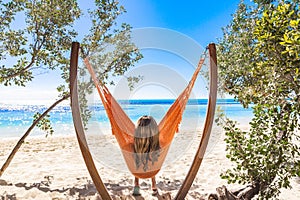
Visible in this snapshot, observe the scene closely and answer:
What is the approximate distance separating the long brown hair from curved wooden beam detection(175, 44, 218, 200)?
0.46 m

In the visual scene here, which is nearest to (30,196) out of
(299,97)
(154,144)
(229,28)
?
(154,144)

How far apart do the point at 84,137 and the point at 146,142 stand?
730 millimetres

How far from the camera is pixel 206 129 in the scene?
146 cm

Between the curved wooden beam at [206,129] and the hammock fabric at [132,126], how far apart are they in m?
0.25

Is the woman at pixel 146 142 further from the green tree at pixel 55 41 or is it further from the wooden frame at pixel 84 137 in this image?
the green tree at pixel 55 41

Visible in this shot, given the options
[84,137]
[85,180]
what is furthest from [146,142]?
[85,180]

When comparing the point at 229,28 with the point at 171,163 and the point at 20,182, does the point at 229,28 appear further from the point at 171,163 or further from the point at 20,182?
the point at 20,182

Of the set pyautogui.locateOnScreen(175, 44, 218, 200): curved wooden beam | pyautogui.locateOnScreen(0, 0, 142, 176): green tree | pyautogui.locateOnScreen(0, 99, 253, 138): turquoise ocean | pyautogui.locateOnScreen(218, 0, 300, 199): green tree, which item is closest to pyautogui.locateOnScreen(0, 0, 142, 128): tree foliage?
pyautogui.locateOnScreen(0, 0, 142, 176): green tree

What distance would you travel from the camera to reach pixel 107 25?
7.76 ft

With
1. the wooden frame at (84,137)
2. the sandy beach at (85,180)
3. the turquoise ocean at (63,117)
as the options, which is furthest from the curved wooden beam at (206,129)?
the turquoise ocean at (63,117)

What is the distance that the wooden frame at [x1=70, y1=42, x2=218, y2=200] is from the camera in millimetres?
1250

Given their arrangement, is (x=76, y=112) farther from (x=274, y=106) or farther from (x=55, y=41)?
(x=55, y=41)

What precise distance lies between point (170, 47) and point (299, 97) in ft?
3.79

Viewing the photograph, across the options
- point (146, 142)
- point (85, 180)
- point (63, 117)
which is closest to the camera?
point (146, 142)
